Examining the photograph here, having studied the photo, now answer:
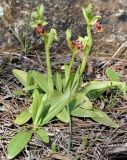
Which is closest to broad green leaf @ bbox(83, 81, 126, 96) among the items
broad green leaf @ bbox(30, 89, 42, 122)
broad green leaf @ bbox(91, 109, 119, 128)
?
broad green leaf @ bbox(91, 109, 119, 128)

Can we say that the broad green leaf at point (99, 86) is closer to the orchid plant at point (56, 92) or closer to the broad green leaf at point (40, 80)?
the orchid plant at point (56, 92)

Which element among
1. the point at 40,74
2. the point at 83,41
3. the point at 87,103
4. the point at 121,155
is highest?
the point at 83,41

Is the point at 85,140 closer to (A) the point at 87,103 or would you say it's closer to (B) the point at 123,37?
(A) the point at 87,103

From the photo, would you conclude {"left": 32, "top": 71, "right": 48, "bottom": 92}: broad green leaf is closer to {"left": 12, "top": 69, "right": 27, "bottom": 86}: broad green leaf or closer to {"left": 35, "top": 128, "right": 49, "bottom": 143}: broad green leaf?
{"left": 12, "top": 69, "right": 27, "bottom": 86}: broad green leaf

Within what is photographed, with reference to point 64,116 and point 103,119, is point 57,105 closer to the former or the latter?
point 64,116

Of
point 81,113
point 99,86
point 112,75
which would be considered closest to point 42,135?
point 81,113

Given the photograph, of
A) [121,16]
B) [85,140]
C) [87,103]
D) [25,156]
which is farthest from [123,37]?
[25,156]
